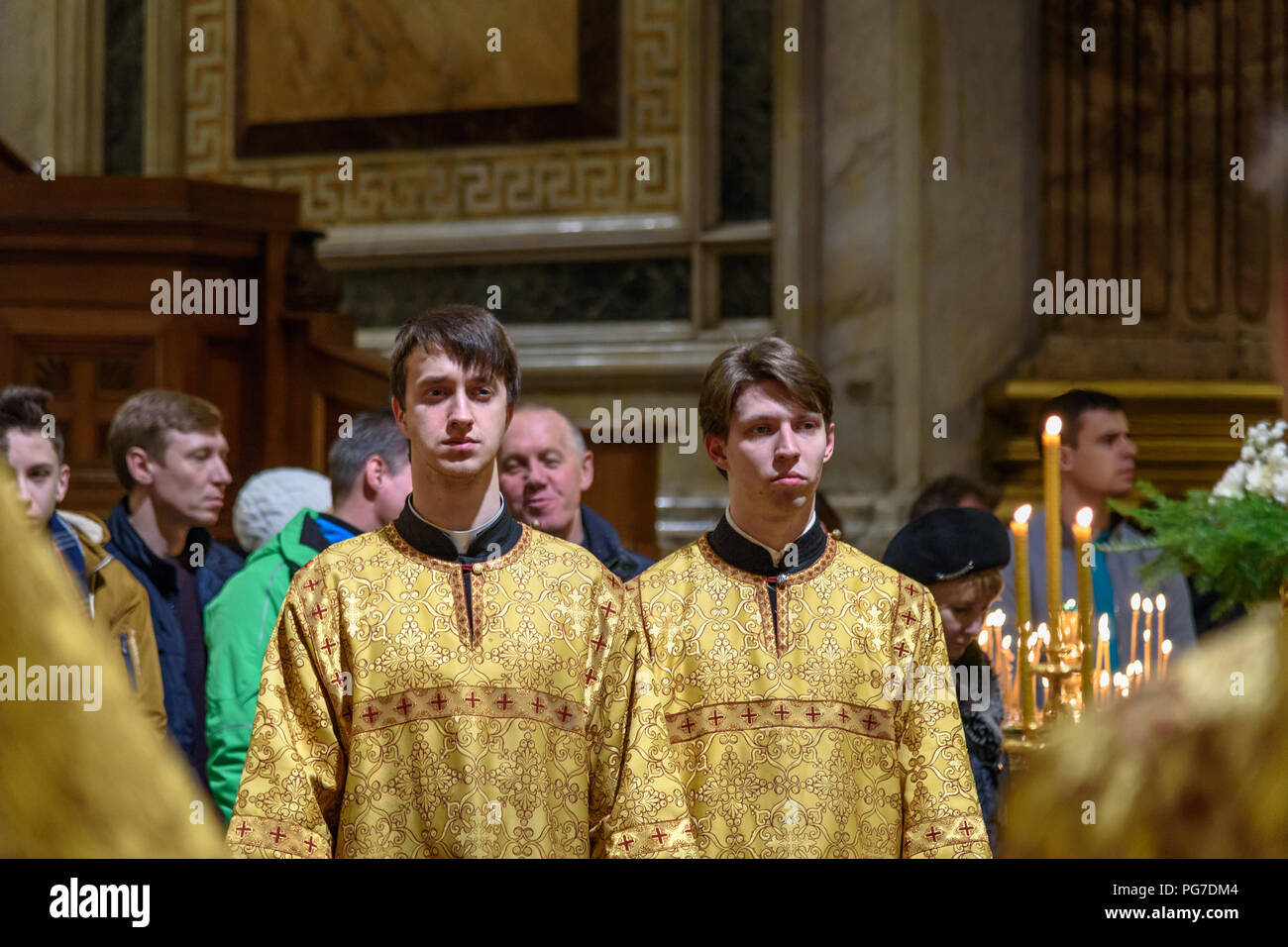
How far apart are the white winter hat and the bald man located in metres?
0.55

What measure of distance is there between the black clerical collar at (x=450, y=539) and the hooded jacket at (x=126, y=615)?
1104 mm

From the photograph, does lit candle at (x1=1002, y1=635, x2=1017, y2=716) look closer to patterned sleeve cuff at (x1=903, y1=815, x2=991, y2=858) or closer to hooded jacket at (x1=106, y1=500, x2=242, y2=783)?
patterned sleeve cuff at (x1=903, y1=815, x2=991, y2=858)

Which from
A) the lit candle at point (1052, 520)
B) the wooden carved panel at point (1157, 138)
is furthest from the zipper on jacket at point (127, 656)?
the wooden carved panel at point (1157, 138)

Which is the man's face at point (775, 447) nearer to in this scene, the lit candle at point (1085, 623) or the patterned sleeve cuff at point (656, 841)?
the lit candle at point (1085, 623)

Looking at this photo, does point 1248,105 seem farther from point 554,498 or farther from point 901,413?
point 554,498

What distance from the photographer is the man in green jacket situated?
283cm

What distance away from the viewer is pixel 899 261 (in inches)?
217

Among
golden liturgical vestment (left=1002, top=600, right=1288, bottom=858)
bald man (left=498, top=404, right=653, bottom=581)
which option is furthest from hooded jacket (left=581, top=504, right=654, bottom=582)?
golden liturgical vestment (left=1002, top=600, right=1288, bottom=858)

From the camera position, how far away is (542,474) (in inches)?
130

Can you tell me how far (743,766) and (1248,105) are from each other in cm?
431

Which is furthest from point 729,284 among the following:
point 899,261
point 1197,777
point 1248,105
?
point 1197,777

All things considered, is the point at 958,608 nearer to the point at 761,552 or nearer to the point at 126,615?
the point at 761,552

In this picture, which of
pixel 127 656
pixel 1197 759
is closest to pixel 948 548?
pixel 127 656

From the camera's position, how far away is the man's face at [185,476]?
3391mm
